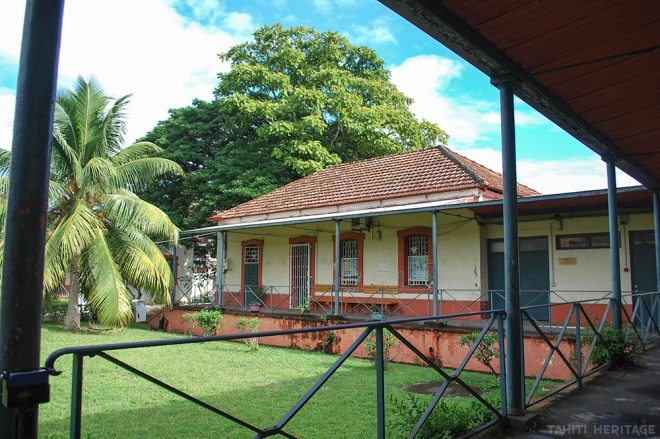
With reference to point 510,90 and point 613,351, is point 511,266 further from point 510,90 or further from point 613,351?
point 613,351

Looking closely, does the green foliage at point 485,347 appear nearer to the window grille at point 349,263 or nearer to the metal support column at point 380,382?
the metal support column at point 380,382

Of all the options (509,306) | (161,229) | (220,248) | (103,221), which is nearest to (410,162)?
(220,248)

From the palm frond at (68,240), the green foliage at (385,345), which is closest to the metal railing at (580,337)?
the green foliage at (385,345)

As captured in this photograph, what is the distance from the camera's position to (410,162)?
16422mm

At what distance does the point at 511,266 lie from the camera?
4.53 metres

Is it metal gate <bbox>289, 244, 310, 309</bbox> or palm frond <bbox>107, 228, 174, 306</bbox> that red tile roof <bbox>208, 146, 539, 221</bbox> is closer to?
metal gate <bbox>289, 244, 310, 309</bbox>

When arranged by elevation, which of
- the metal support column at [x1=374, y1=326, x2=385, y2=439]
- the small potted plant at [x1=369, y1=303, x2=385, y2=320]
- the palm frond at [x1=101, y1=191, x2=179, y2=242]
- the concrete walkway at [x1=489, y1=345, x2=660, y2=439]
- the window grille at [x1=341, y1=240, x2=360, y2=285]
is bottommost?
the concrete walkway at [x1=489, y1=345, x2=660, y2=439]

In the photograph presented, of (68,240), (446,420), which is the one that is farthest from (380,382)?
(68,240)

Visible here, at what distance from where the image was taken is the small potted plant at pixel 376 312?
12907mm

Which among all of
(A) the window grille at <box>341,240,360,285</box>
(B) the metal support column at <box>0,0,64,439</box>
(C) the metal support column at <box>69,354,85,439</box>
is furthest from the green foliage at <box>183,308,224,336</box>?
(B) the metal support column at <box>0,0,64,439</box>

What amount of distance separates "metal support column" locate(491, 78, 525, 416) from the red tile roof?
816 centimetres

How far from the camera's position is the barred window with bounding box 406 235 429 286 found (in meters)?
13.8

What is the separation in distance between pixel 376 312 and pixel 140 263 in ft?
22.5

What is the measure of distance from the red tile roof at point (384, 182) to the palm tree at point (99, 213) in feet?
12.6
